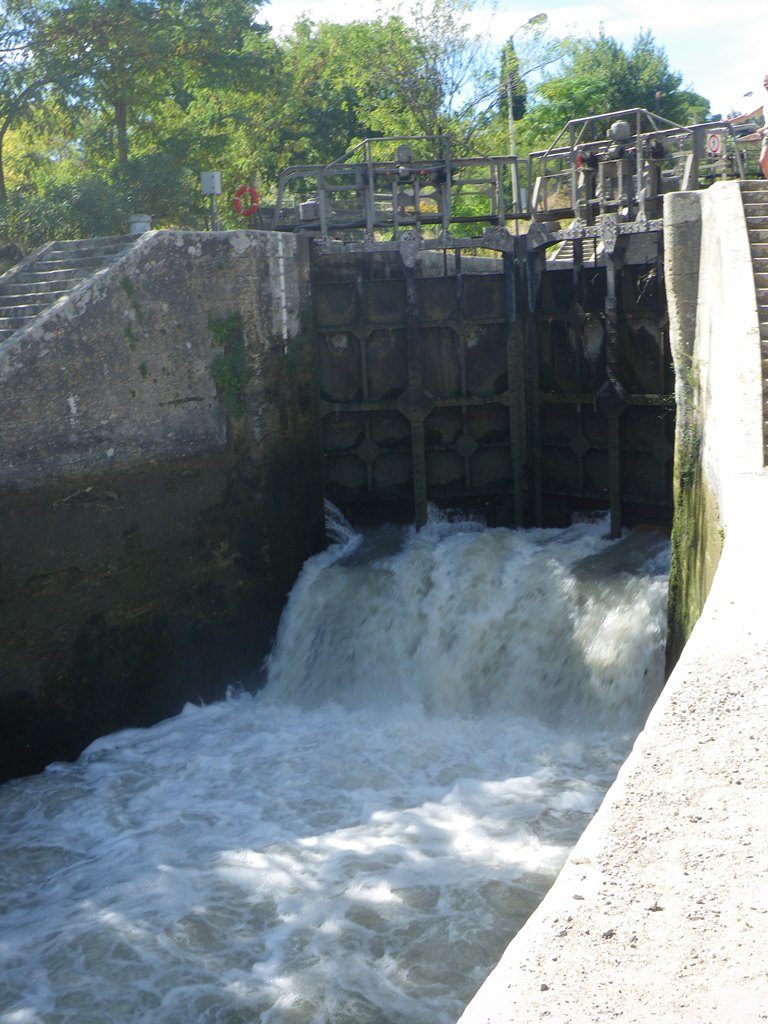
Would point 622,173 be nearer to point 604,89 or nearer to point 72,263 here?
point 72,263

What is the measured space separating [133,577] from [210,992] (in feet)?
14.8

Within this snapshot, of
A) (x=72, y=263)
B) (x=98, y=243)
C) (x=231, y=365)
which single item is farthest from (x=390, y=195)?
(x=72, y=263)

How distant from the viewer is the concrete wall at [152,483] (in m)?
9.29

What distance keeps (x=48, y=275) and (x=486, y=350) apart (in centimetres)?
452

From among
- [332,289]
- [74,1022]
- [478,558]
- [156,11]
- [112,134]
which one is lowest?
[74,1022]

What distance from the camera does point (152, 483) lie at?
33.2 feet

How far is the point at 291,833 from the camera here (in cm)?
795

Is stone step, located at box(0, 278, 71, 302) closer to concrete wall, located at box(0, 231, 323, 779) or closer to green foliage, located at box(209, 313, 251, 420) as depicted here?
concrete wall, located at box(0, 231, 323, 779)

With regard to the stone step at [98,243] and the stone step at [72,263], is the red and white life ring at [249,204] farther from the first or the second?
the stone step at [72,263]

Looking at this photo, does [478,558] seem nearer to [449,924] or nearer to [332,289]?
[332,289]

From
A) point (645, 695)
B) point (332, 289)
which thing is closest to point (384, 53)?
point (332, 289)

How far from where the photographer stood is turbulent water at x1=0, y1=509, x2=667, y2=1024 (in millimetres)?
6438

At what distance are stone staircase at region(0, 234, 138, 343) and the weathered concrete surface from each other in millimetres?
7360

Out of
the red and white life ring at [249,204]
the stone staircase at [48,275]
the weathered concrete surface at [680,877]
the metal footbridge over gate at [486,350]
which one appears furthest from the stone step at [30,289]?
the weathered concrete surface at [680,877]
